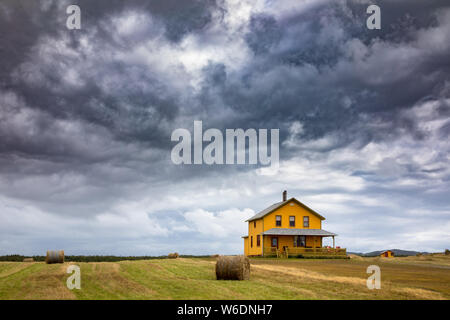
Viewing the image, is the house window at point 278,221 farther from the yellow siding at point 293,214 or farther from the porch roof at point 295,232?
the porch roof at point 295,232

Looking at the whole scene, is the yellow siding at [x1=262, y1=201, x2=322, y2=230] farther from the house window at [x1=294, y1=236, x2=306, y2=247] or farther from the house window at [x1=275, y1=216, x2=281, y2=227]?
the house window at [x1=294, y1=236, x2=306, y2=247]

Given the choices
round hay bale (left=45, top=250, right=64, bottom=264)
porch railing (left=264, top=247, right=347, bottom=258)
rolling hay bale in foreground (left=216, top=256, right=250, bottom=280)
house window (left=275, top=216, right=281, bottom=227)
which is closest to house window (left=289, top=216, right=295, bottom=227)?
house window (left=275, top=216, right=281, bottom=227)

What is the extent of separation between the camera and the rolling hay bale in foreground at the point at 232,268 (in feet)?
69.2

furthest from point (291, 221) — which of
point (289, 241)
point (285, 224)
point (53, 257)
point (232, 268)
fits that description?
point (232, 268)

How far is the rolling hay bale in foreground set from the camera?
21078 mm

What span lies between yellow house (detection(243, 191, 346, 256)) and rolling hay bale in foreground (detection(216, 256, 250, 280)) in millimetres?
35814

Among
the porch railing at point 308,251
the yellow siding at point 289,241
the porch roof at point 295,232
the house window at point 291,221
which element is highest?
the house window at point 291,221

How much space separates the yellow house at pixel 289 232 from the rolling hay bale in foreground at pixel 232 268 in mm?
35814

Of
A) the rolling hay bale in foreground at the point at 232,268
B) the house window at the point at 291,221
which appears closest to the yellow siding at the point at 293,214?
the house window at the point at 291,221

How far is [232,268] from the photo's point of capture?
21094mm

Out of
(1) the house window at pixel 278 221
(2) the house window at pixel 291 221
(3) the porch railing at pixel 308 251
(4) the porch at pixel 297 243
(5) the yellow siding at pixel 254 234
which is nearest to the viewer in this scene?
(3) the porch railing at pixel 308 251

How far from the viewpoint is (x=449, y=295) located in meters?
16.6

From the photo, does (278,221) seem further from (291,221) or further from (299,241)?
(299,241)
